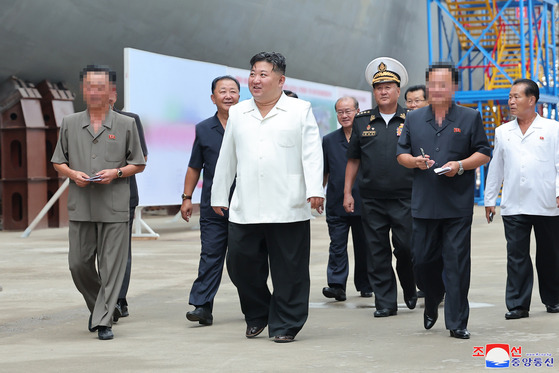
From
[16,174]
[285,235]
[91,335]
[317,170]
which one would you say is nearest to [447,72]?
[317,170]

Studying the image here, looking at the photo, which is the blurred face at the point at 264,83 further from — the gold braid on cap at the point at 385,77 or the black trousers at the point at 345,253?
the black trousers at the point at 345,253

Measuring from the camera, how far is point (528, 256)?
6.94 m

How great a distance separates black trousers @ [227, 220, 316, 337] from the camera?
6.04m

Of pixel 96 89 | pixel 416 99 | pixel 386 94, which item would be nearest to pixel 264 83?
pixel 96 89

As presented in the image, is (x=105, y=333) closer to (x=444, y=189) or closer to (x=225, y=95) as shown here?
(x=225, y=95)

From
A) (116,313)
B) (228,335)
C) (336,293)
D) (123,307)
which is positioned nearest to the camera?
(228,335)

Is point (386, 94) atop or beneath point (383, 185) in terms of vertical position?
atop

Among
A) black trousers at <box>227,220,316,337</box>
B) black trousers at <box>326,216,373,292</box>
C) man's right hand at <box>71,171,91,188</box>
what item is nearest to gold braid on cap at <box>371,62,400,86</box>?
black trousers at <box>326,216,373,292</box>

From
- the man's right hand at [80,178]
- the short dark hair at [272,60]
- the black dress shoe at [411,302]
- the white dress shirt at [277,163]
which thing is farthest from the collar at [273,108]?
the black dress shoe at [411,302]

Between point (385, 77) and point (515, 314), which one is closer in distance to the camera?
point (515, 314)

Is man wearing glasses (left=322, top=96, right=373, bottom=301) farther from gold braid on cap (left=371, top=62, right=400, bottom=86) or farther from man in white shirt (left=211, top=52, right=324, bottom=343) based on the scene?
man in white shirt (left=211, top=52, right=324, bottom=343)

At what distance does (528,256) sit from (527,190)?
47 cm

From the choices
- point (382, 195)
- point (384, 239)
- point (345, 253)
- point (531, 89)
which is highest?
point (531, 89)

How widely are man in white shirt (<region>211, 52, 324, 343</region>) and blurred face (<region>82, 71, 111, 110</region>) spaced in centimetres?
88
